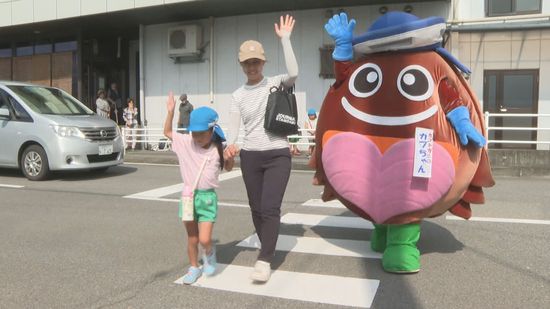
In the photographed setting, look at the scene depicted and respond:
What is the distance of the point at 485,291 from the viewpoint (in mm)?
3760

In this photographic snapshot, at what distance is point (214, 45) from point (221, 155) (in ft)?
43.1

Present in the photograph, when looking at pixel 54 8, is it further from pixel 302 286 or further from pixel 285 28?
pixel 302 286

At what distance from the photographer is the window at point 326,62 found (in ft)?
49.4

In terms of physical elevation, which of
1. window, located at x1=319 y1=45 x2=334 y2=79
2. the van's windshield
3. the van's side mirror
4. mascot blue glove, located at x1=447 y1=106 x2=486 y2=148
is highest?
window, located at x1=319 y1=45 x2=334 y2=79

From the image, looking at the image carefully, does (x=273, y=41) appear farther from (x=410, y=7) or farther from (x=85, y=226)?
(x=85, y=226)

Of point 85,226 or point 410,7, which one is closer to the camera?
point 85,226

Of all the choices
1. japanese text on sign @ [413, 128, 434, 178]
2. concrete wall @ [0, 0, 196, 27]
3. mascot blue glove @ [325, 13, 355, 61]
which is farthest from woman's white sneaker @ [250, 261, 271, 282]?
concrete wall @ [0, 0, 196, 27]

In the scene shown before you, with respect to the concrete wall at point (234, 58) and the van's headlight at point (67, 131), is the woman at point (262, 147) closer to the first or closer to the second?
the van's headlight at point (67, 131)

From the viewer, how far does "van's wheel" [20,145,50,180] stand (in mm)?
9586

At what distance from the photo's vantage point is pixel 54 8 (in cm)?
1666

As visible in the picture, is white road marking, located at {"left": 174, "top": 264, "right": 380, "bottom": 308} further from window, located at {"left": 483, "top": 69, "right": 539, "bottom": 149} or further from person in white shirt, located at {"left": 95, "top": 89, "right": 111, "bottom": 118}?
person in white shirt, located at {"left": 95, "top": 89, "right": 111, "bottom": 118}

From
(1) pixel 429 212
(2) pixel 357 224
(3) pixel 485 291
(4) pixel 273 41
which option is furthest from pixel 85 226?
(4) pixel 273 41

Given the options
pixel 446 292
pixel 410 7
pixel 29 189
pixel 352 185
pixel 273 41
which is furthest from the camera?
pixel 273 41

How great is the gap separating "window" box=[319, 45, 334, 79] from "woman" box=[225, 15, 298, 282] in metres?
11.3
